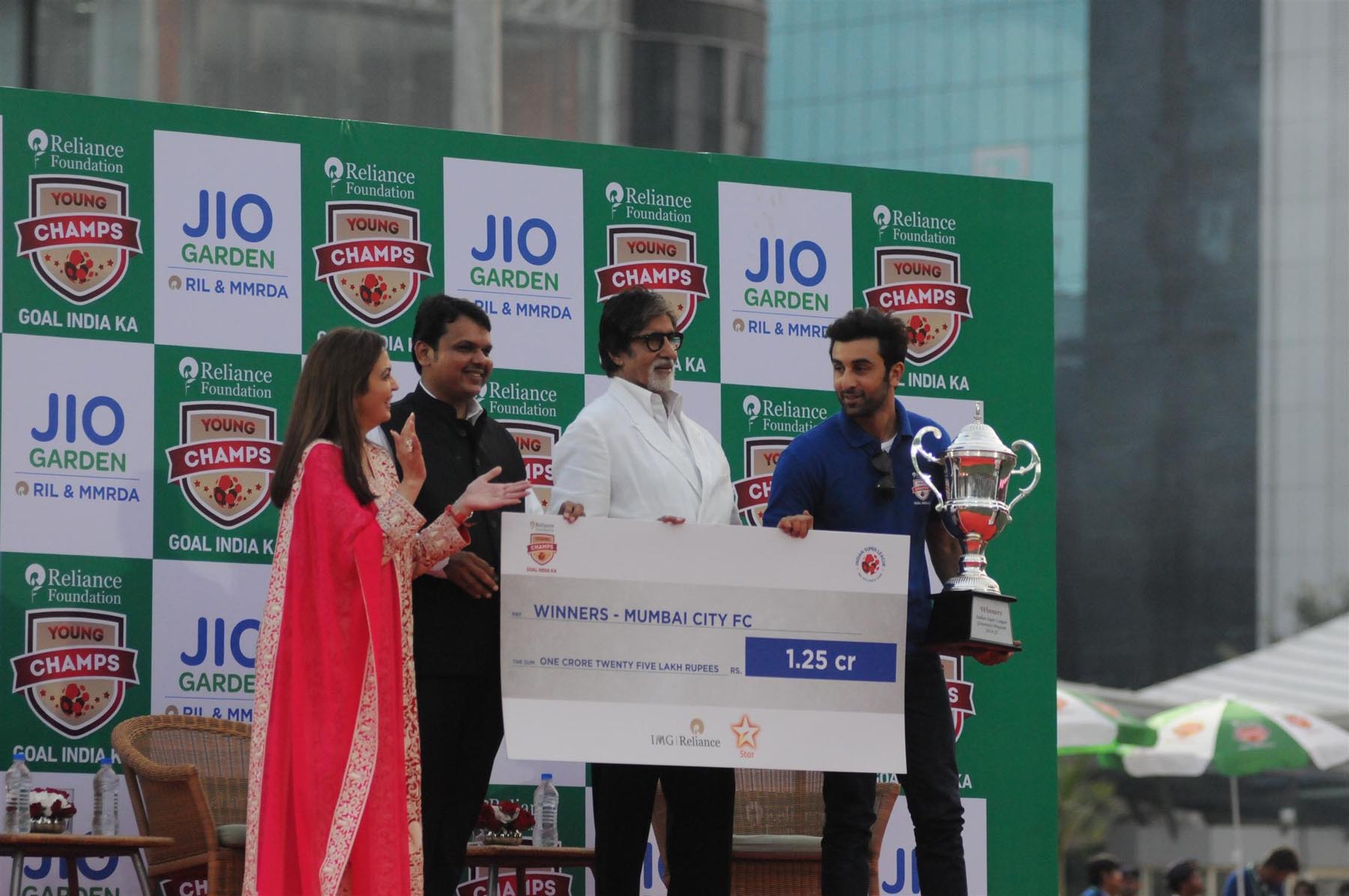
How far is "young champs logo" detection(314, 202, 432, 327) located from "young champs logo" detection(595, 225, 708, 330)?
0.72m

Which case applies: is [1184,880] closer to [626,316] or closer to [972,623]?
[972,623]

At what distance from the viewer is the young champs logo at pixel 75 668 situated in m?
6.97

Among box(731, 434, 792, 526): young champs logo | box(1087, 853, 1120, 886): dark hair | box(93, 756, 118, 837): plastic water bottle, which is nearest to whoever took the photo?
box(93, 756, 118, 837): plastic water bottle

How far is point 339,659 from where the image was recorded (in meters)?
5.42

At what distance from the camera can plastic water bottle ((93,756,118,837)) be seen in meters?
6.86

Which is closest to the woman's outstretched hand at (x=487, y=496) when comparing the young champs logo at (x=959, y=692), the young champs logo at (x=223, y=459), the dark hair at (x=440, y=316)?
the dark hair at (x=440, y=316)

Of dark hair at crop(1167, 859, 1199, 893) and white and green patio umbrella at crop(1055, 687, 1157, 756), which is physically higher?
white and green patio umbrella at crop(1055, 687, 1157, 756)

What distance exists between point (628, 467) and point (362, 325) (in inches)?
72.4

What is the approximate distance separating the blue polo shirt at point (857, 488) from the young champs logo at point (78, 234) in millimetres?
2628

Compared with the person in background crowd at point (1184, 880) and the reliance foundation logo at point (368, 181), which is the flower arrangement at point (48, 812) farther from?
the person in background crowd at point (1184, 880)

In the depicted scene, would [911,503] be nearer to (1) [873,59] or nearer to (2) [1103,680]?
(2) [1103,680]

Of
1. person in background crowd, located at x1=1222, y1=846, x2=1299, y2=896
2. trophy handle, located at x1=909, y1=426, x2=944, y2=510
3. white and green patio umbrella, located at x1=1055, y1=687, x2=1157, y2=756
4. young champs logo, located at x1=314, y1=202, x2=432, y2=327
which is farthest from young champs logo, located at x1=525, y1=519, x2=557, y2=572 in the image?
person in background crowd, located at x1=1222, y1=846, x2=1299, y2=896

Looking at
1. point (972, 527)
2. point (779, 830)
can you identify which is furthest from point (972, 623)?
point (779, 830)

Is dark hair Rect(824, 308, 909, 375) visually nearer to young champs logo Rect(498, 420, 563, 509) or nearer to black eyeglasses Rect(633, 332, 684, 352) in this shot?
black eyeglasses Rect(633, 332, 684, 352)
